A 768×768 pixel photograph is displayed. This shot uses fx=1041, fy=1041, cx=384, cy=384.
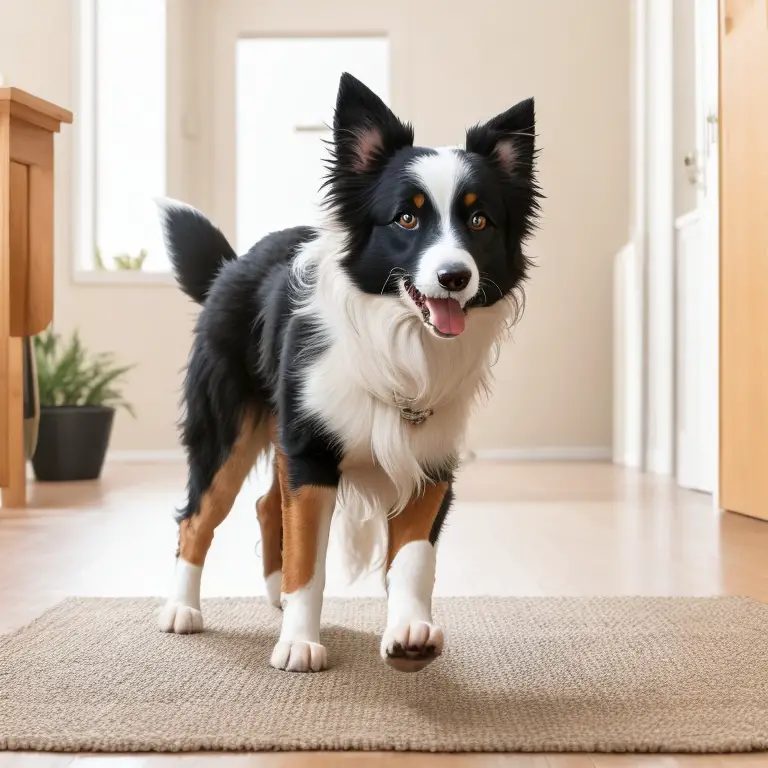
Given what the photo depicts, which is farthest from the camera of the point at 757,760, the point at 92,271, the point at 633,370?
the point at 92,271

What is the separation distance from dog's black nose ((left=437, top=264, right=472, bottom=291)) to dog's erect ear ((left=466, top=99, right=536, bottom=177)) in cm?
28

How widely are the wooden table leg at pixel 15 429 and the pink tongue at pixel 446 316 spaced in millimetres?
2771

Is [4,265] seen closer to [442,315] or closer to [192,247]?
[192,247]

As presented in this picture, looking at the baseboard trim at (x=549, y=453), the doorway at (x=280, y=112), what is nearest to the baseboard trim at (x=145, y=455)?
the doorway at (x=280, y=112)

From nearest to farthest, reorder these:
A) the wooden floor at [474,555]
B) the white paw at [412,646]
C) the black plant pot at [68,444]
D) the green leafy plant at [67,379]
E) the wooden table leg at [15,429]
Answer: the wooden floor at [474,555]
the white paw at [412,646]
the wooden table leg at [15,429]
the black plant pot at [68,444]
the green leafy plant at [67,379]

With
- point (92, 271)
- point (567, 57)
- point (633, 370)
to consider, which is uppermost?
point (567, 57)

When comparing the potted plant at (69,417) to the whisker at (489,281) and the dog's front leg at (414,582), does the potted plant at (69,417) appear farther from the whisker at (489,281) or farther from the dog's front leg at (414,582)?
the whisker at (489,281)

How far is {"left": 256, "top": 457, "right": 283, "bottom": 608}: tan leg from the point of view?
2207 millimetres

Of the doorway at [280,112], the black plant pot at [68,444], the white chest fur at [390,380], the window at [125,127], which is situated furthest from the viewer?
the doorway at [280,112]

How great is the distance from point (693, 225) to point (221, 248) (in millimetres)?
3290

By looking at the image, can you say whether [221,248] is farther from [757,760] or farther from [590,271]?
[590,271]

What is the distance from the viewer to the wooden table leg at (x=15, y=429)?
396 cm

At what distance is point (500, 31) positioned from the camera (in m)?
7.03

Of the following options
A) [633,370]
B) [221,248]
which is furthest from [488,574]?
[633,370]
